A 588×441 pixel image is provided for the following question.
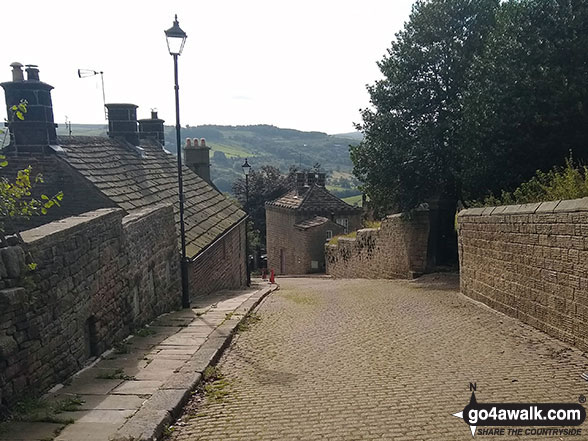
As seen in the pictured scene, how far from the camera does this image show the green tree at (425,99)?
18469mm

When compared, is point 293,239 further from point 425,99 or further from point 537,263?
point 537,263

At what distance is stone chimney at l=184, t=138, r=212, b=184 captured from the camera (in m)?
26.8

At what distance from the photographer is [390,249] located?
21625mm

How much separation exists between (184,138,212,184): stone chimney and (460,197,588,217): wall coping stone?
16950 mm

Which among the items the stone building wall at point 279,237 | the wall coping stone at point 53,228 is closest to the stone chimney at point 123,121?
the wall coping stone at point 53,228

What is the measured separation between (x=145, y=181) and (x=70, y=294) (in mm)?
9821

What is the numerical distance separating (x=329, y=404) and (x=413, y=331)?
411 centimetres

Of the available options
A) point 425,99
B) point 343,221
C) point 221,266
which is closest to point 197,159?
point 221,266

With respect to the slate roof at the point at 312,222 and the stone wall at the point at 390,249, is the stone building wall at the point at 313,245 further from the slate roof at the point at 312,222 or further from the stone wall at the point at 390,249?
the stone wall at the point at 390,249

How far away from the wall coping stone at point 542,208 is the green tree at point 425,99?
260 inches

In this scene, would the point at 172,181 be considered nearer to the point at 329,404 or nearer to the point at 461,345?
the point at 461,345

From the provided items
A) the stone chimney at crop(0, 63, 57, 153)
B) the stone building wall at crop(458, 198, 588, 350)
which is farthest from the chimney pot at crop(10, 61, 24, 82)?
the stone building wall at crop(458, 198, 588, 350)

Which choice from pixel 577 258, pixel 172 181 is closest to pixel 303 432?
pixel 577 258

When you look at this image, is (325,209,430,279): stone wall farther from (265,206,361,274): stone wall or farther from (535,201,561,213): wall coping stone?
(535,201,561,213): wall coping stone
